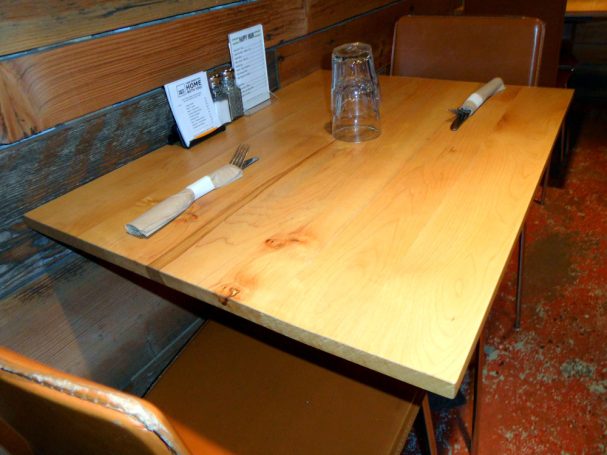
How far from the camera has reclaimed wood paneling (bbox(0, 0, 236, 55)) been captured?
2.53 feet

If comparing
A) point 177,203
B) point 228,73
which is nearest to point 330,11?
point 228,73

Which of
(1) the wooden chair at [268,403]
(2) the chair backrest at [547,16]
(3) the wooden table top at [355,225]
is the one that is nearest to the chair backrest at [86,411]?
(1) the wooden chair at [268,403]

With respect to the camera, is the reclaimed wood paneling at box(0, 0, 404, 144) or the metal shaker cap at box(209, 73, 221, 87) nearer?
the reclaimed wood paneling at box(0, 0, 404, 144)

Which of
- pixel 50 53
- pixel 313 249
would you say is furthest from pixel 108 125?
pixel 313 249

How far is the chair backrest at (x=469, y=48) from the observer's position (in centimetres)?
134

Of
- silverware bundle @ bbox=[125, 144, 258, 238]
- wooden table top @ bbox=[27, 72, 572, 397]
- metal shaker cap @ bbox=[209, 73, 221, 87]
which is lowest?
wooden table top @ bbox=[27, 72, 572, 397]

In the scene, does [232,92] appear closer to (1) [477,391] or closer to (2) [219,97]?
(2) [219,97]

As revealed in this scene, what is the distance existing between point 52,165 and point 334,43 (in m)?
1.18

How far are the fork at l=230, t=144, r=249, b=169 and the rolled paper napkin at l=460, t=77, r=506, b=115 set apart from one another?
20.8 inches

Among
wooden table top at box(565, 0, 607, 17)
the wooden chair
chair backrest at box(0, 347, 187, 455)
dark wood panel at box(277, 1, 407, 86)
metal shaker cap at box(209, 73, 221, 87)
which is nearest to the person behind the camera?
chair backrest at box(0, 347, 187, 455)

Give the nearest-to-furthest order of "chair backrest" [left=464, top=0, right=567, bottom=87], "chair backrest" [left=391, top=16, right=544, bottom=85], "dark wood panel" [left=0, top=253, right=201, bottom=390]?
1. "dark wood panel" [left=0, top=253, right=201, bottom=390]
2. "chair backrest" [left=391, top=16, right=544, bottom=85]
3. "chair backrest" [left=464, top=0, right=567, bottom=87]

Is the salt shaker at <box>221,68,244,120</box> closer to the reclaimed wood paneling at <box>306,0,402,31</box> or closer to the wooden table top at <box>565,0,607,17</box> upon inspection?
the reclaimed wood paneling at <box>306,0,402,31</box>

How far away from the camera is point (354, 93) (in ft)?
3.60

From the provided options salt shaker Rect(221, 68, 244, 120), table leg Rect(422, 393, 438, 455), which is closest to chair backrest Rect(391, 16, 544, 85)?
salt shaker Rect(221, 68, 244, 120)
